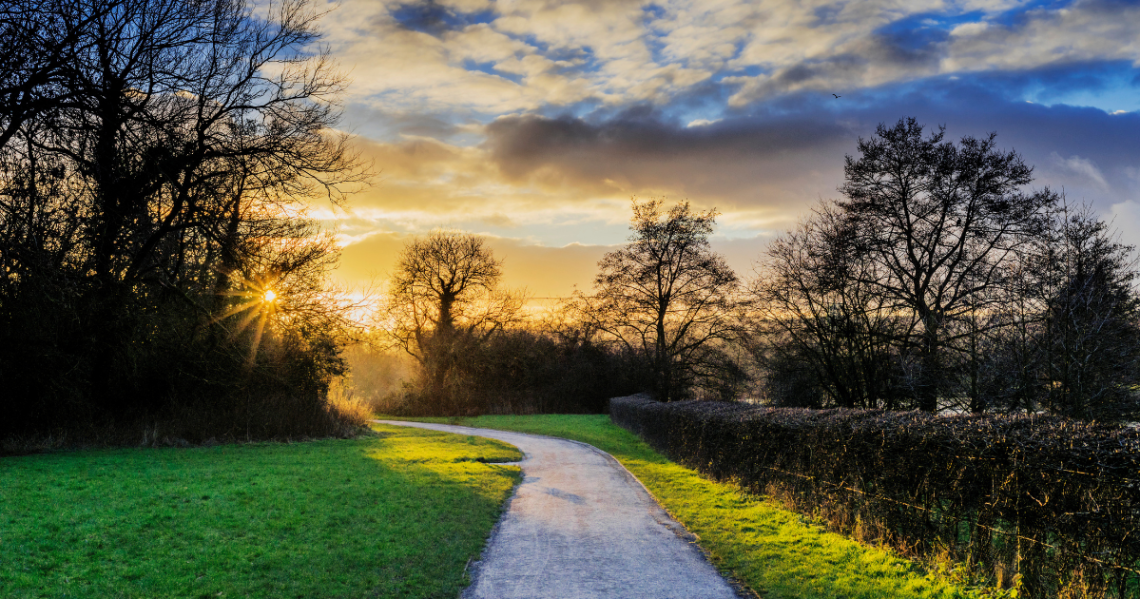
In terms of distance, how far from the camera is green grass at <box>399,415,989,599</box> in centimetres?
660

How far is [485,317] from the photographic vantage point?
4588 centimetres

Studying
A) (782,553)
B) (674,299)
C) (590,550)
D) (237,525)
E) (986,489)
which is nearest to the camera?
(986,489)

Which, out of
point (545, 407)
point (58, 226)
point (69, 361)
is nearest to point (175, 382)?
point (69, 361)

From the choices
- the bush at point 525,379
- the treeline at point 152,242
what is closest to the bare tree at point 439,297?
the bush at point 525,379

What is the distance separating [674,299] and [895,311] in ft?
58.7

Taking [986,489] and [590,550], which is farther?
[590,550]

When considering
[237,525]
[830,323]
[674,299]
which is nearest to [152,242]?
[237,525]

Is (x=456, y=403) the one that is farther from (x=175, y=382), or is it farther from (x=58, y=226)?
(x=58, y=226)

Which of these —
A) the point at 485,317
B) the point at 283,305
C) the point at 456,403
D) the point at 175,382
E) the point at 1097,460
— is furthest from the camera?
the point at 485,317

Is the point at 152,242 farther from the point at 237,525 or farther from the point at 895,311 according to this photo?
the point at 895,311

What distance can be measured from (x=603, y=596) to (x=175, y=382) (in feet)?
58.1

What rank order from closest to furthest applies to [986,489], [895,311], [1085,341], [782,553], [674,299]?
[986,489], [782,553], [1085,341], [895,311], [674,299]

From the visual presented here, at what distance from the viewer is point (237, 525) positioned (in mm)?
8758

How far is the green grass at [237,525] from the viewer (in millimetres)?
6473
